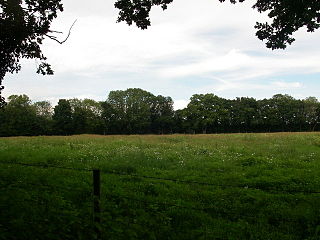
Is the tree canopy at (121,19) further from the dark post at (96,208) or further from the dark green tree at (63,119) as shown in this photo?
the dark green tree at (63,119)

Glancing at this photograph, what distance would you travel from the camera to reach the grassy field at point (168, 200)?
5.35m

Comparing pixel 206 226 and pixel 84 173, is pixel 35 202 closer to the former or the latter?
pixel 206 226

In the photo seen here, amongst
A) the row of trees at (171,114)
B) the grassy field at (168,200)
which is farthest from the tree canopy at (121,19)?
the row of trees at (171,114)

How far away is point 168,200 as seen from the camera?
31.0 ft

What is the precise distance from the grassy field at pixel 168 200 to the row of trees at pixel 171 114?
9270 centimetres

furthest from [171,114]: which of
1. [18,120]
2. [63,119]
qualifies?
[18,120]

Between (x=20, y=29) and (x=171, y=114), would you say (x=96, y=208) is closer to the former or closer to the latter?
(x=20, y=29)

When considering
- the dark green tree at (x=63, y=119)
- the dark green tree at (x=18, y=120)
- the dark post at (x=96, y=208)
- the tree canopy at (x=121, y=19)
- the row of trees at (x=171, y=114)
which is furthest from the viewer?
the row of trees at (x=171, y=114)

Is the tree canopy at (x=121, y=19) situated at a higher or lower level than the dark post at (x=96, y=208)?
higher

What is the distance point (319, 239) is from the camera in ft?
22.9

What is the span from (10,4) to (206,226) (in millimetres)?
9639

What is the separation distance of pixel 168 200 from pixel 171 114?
119605mm

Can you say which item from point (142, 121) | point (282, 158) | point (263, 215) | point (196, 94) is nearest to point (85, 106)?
point (142, 121)

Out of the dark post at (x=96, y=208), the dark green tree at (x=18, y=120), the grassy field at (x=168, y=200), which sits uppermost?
the dark green tree at (x=18, y=120)
